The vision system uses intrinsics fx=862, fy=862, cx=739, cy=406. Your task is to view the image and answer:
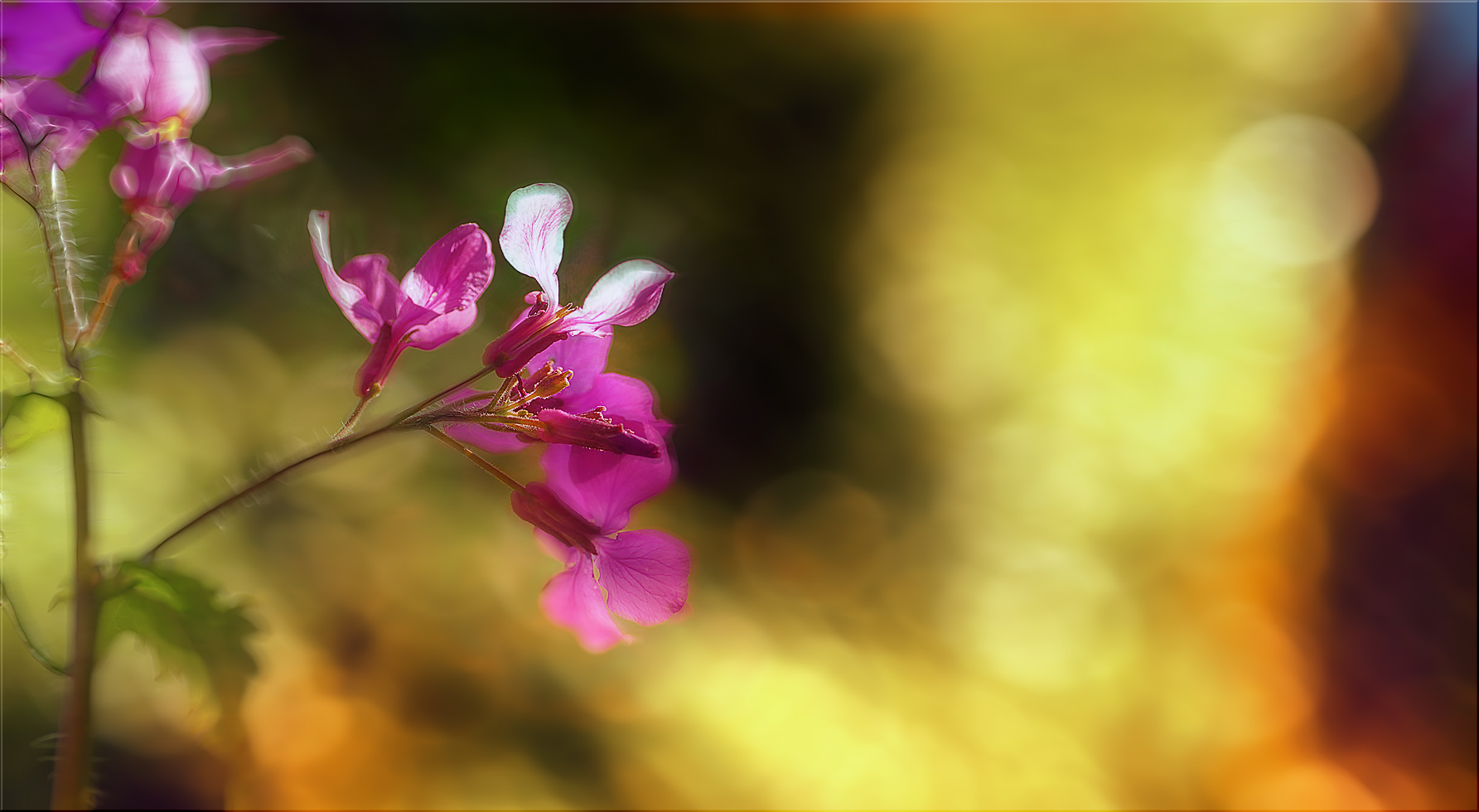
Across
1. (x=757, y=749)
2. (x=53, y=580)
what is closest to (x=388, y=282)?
(x=53, y=580)

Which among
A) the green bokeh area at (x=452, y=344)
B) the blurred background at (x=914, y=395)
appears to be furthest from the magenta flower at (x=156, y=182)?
the blurred background at (x=914, y=395)

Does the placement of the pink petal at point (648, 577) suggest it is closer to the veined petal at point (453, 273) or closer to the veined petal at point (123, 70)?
the veined petal at point (453, 273)

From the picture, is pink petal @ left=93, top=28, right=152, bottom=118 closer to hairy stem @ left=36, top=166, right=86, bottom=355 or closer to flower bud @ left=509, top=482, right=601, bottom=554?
hairy stem @ left=36, top=166, right=86, bottom=355

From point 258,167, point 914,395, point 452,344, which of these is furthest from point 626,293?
point 914,395

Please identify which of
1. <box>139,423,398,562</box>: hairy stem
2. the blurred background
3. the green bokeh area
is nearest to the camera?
<box>139,423,398,562</box>: hairy stem

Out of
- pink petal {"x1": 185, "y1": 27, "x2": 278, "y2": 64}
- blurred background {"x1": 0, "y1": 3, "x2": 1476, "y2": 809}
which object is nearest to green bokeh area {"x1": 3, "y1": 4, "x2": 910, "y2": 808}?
blurred background {"x1": 0, "y1": 3, "x2": 1476, "y2": 809}

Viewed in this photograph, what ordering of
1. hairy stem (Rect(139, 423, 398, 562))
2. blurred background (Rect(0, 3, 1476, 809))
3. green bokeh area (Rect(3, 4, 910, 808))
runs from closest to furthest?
hairy stem (Rect(139, 423, 398, 562)) < green bokeh area (Rect(3, 4, 910, 808)) < blurred background (Rect(0, 3, 1476, 809))
